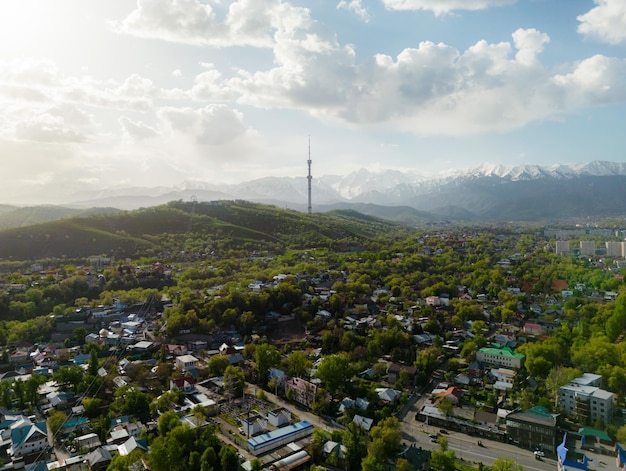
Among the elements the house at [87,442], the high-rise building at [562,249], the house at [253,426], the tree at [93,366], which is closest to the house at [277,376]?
the house at [253,426]

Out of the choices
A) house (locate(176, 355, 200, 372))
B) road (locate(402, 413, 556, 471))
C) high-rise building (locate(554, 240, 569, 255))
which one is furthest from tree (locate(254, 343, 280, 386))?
high-rise building (locate(554, 240, 569, 255))

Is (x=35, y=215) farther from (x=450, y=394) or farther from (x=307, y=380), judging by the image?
(x=450, y=394)

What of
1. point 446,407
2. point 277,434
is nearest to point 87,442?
point 277,434

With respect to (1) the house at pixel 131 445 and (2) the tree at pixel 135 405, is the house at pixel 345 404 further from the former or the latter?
(2) the tree at pixel 135 405

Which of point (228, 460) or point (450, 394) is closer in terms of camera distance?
point (228, 460)

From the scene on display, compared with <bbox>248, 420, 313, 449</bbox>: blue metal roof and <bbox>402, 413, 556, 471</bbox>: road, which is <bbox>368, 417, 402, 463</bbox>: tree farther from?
<bbox>248, 420, 313, 449</bbox>: blue metal roof

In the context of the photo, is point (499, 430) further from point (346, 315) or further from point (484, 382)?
point (346, 315)
